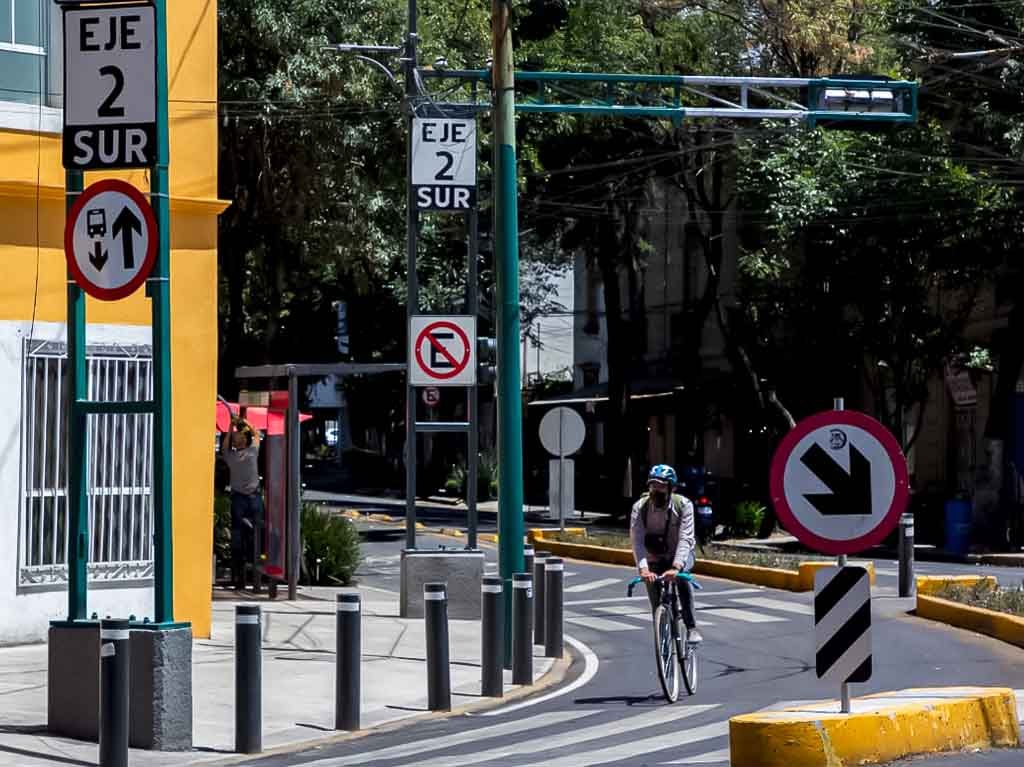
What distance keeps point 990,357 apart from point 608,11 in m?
10.8

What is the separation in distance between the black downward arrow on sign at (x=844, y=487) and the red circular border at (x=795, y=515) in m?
0.12

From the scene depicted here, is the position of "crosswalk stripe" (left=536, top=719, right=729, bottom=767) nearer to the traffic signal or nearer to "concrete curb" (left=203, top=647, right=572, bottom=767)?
"concrete curb" (left=203, top=647, right=572, bottom=767)

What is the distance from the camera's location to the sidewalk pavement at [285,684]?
11.4 meters

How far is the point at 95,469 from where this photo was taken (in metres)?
16.5

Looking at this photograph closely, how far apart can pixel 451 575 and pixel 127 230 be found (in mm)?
8902

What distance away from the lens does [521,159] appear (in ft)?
118

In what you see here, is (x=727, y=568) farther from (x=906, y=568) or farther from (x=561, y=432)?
(x=906, y=568)

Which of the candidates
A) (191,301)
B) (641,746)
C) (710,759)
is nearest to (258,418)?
(191,301)

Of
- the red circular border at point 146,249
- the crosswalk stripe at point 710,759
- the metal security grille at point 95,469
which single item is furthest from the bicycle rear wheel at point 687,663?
the metal security grille at point 95,469

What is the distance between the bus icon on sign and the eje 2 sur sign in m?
0.35

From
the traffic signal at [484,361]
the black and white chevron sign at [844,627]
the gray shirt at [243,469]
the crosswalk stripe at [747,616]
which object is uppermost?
the traffic signal at [484,361]

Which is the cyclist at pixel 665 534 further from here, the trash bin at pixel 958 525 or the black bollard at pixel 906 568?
the trash bin at pixel 958 525

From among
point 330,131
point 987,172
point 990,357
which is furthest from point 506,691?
point 990,357

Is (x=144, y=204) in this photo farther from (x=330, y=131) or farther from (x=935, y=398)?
(x=935, y=398)
